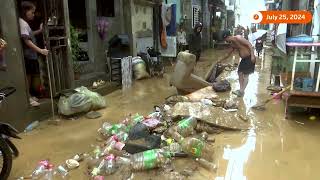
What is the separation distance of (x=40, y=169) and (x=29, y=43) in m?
2.75

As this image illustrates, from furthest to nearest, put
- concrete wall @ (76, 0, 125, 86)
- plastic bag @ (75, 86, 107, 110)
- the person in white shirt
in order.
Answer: the person in white shirt
concrete wall @ (76, 0, 125, 86)
plastic bag @ (75, 86, 107, 110)

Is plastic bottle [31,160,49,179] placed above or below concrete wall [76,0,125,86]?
below

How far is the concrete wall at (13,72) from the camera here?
5.69 meters

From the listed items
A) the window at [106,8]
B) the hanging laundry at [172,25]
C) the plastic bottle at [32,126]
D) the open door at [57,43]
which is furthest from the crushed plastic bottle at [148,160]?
the hanging laundry at [172,25]

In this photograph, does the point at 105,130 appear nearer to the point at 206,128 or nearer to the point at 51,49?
the point at 206,128

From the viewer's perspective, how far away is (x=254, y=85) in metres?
10.4

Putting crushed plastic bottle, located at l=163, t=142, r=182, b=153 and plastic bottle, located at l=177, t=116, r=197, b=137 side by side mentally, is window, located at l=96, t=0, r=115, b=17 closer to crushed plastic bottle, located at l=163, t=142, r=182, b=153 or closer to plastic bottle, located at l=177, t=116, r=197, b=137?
plastic bottle, located at l=177, t=116, r=197, b=137

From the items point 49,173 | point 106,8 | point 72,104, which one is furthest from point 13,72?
point 106,8

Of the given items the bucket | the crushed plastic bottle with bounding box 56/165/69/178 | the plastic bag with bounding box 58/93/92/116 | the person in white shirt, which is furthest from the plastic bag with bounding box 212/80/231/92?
the person in white shirt

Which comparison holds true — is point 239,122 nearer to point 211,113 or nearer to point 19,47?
point 211,113

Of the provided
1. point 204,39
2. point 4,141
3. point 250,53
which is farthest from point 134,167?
point 204,39

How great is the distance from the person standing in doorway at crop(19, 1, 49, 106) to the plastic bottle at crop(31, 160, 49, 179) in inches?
81.9

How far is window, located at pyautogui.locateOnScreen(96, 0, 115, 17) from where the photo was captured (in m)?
10.7

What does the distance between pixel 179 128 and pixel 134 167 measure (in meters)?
1.39
